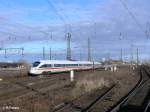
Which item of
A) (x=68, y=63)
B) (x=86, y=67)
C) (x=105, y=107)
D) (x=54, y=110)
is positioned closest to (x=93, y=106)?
(x=105, y=107)

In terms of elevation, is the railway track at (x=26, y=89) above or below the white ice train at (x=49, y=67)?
below

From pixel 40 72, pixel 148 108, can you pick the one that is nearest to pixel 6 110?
pixel 148 108

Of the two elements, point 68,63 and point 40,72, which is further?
point 68,63

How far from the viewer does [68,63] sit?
74.5 metres

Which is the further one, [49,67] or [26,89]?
[49,67]

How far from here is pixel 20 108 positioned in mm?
17328

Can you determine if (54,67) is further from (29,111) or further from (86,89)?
(29,111)

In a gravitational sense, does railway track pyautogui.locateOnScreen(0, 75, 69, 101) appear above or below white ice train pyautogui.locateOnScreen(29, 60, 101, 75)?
below

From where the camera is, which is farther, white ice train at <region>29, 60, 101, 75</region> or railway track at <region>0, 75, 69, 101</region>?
white ice train at <region>29, 60, 101, 75</region>

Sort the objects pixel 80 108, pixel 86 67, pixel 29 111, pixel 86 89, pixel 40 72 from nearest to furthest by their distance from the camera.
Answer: pixel 29 111, pixel 80 108, pixel 86 89, pixel 40 72, pixel 86 67

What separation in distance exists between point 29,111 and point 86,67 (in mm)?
74314

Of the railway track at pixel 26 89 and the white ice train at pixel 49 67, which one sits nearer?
the railway track at pixel 26 89

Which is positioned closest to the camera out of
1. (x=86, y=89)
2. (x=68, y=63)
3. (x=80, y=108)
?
(x=80, y=108)

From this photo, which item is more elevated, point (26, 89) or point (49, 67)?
point (49, 67)
